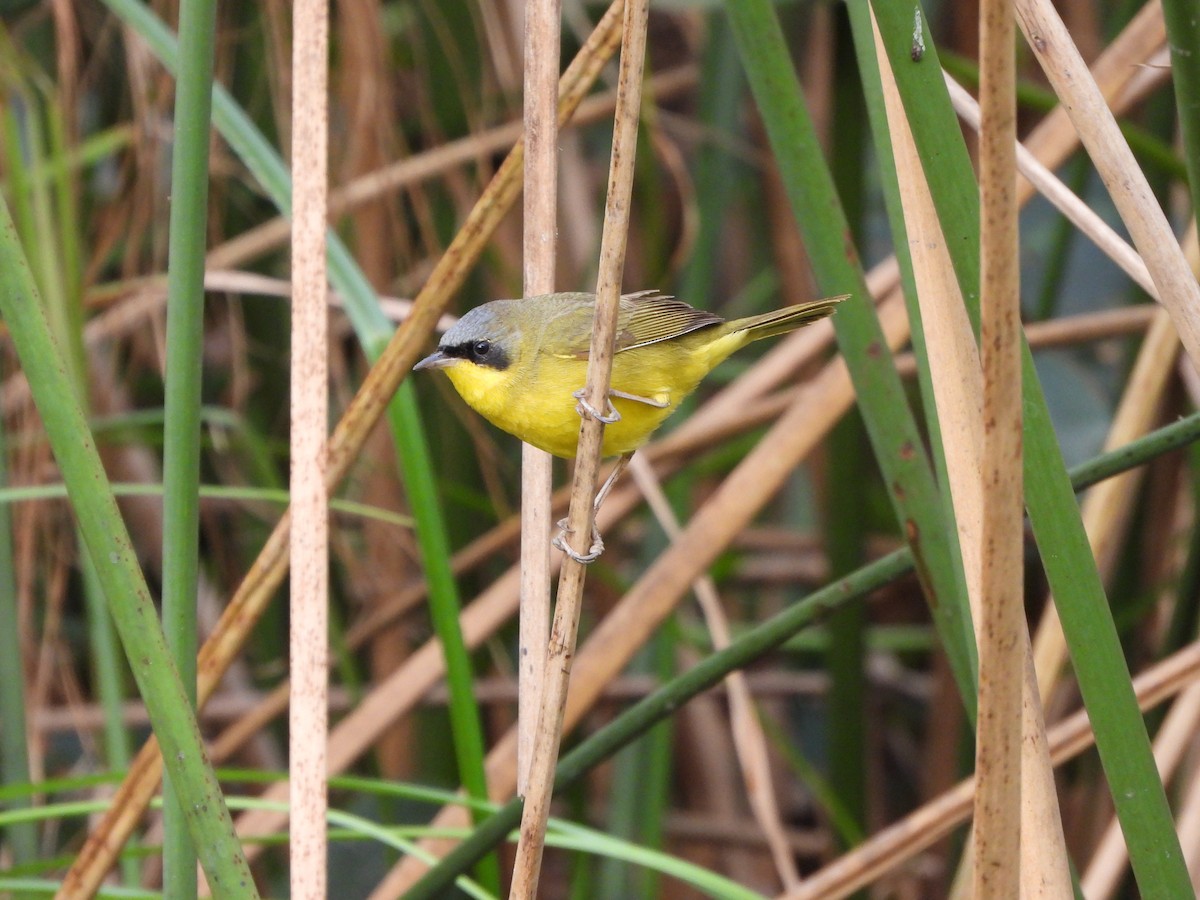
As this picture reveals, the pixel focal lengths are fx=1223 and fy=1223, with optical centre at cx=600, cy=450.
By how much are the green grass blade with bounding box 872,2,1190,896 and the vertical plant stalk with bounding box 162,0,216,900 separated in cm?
64

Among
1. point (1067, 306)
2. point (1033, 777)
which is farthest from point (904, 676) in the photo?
point (1033, 777)

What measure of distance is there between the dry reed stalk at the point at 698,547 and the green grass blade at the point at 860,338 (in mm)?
935

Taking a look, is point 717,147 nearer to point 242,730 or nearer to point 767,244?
point 767,244

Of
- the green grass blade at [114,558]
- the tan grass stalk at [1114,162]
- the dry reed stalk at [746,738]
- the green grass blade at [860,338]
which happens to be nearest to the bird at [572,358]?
the green grass blade at [860,338]

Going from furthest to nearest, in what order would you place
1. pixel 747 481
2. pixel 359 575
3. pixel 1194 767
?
pixel 359 575
pixel 1194 767
pixel 747 481

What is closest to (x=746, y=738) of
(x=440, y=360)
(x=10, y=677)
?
(x=440, y=360)

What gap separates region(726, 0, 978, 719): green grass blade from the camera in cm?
143

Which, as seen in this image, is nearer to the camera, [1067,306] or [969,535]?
[969,535]

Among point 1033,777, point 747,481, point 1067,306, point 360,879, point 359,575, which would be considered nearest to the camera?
point 1033,777

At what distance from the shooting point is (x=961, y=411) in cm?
124

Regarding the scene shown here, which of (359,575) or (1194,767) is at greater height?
(359,575)

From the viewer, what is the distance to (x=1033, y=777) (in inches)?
47.1

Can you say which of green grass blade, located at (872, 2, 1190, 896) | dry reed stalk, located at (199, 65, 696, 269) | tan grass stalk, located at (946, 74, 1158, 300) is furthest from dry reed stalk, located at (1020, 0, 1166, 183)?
green grass blade, located at (872, 2, 1190, 896)

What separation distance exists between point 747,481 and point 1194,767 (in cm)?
131
